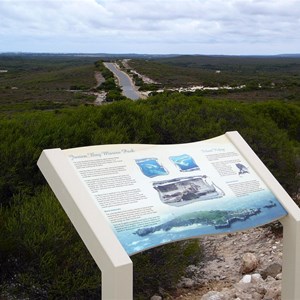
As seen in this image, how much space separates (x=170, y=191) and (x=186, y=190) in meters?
0.14

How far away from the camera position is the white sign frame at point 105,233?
3.12m

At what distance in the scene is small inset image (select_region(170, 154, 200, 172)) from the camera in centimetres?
404

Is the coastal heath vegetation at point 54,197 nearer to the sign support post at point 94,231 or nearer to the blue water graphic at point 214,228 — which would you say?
the sign support post at point 94,231

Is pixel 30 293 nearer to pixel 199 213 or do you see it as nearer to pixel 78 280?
pixel 78 280

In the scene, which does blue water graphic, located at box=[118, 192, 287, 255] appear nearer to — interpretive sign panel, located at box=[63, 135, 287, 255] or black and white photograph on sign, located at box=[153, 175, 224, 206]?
interpretive sign panel, located at box=[63, 135, 287, 255]

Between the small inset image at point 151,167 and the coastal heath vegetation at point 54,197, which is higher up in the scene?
the small inset image at point 151,167

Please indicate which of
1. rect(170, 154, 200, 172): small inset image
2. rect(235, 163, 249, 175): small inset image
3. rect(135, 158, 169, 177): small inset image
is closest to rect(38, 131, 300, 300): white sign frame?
rect(235, 163, 249, 175): small inset image

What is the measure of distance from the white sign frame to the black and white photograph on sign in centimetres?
59

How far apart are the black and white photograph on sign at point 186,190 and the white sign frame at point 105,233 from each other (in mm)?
593

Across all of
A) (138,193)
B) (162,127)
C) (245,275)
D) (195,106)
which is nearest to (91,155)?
(138,193)

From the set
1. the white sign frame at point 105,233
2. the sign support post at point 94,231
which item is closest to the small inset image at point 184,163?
the white sign frame at point 105,233

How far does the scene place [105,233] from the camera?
322 cm

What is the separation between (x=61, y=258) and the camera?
4.79 meters

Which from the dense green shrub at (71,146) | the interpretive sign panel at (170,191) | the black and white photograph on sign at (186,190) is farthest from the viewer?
the dense green shrub at (71,146)
